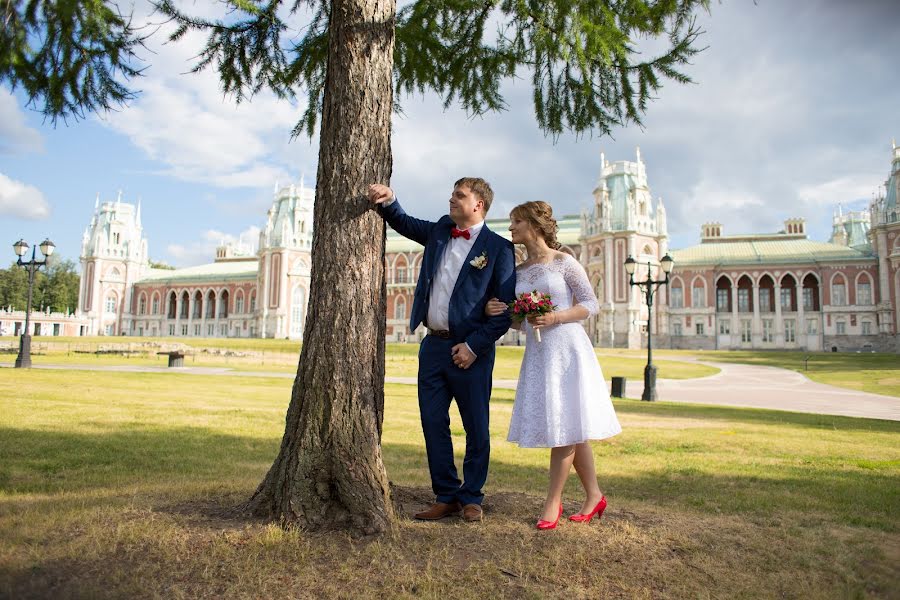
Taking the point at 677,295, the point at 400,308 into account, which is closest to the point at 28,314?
the point at 400,308

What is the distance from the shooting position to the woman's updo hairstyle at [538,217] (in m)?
3.46

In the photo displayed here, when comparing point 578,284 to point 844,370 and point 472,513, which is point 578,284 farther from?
point 844,370

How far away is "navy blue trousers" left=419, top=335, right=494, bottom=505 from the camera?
3.35 m

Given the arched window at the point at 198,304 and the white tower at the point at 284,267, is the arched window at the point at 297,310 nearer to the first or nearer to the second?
the white tower at the point at 284,267

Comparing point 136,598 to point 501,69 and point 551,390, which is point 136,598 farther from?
point 501,69

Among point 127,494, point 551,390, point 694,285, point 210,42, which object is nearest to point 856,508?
point 551,390

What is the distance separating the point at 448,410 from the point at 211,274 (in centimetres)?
7740

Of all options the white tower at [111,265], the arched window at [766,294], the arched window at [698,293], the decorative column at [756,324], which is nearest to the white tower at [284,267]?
the white tower at [111,265]

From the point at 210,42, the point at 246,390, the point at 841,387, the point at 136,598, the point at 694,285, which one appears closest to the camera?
the point at 136,598

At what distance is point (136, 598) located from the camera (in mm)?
2244

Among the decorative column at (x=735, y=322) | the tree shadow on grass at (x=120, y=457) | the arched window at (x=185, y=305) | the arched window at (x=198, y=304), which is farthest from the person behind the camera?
the arched window at (x=185, y=305)

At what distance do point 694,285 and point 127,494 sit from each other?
57.0 meters

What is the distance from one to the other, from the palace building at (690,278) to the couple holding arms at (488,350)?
121ft

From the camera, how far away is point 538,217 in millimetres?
3453
